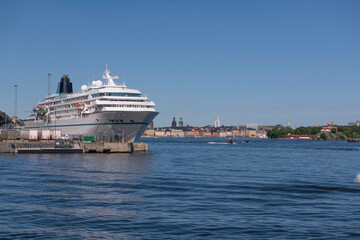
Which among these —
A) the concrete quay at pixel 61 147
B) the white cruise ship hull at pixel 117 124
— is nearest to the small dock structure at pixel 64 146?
the concrete quay at pixel 61 147

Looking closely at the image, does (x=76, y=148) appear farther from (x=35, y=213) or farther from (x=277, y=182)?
(x=35, y=213)

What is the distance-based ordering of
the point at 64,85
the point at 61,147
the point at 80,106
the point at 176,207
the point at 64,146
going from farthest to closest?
the point at 64,85
the point at 80,106
the point at 64,146
the point at 61,147
the point at 176,207

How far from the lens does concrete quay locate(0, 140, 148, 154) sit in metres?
77.2

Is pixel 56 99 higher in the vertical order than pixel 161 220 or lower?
higher

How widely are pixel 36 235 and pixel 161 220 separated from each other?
633 centimetres

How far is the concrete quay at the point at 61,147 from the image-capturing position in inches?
3041

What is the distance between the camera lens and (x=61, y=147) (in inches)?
3140

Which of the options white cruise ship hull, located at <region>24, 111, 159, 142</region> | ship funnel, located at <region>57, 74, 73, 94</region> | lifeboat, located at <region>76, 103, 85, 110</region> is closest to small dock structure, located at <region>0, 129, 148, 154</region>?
white cruise ship hull, located at <region>24, 111, 159, 142</region>

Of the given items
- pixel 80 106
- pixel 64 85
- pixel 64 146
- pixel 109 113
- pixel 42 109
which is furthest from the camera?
pixel 64 85

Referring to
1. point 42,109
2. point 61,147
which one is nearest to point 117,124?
point 61,147

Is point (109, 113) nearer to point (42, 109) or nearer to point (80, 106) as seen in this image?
point (80, 106)

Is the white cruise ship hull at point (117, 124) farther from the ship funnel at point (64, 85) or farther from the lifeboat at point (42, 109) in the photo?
the ship funnel at point (64, 85)

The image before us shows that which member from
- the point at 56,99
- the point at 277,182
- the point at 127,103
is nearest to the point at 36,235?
the point at 277,182

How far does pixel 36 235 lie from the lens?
65.0ft
